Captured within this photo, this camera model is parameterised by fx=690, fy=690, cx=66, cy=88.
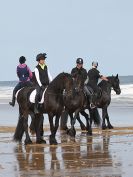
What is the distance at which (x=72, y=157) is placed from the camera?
14773mm

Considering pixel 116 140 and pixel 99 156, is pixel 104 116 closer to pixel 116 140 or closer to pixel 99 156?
pixel 116 140

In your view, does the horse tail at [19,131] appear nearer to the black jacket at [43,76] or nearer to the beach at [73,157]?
the beach at [73,157]

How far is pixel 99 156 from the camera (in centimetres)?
1479

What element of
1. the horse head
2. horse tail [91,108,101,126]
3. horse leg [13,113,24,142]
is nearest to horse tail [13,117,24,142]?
horse leg [13,113,24,142]

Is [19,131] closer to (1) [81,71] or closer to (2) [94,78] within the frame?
(1) [81,71]

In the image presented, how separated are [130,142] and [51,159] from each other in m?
4.19

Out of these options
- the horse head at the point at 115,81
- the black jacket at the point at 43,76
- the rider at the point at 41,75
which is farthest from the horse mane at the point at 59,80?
the horse head at the point at 115,81

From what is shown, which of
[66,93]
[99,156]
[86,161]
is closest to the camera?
[86,161]

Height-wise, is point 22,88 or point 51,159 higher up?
point 22,88

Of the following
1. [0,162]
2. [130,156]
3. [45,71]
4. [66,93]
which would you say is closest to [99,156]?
[130,156]

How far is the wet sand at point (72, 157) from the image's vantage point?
12.3 meters

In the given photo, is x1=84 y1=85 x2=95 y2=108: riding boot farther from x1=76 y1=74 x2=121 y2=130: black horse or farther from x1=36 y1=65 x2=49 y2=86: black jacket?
x1=36 y1=65 x2=49 y2=86: black jacket

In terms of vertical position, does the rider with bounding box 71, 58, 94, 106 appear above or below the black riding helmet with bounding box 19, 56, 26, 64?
below

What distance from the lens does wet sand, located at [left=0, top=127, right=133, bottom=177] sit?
12.3 metres
